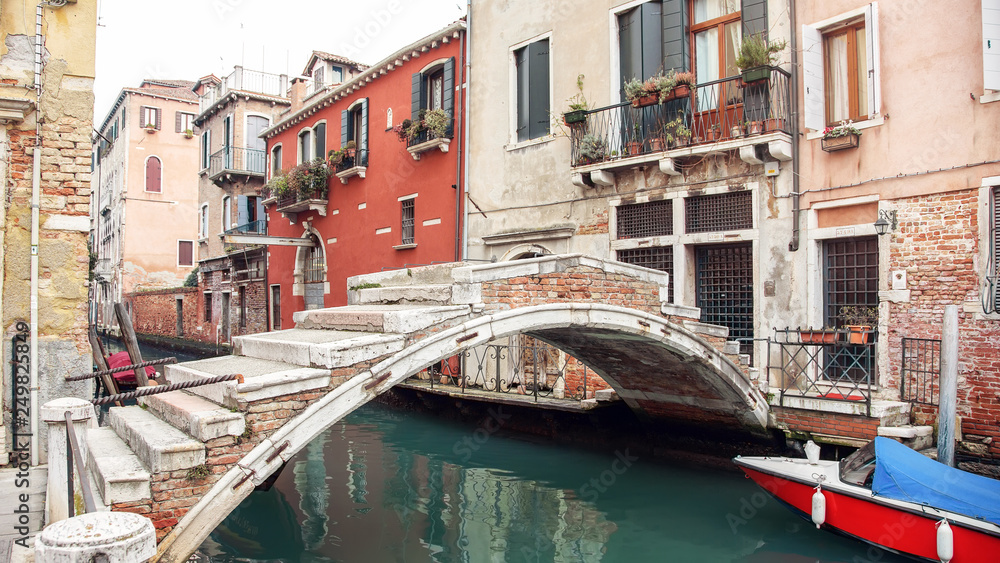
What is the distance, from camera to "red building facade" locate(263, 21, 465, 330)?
11352mm

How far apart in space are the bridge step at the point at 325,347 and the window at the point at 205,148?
17913 mm

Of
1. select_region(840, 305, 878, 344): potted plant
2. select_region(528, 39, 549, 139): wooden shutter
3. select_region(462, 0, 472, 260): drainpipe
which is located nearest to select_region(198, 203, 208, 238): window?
select_region(462, 0, 472, 260): drainpipe

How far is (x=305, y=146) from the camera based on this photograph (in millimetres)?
16250

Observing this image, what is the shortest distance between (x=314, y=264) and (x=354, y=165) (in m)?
3.28

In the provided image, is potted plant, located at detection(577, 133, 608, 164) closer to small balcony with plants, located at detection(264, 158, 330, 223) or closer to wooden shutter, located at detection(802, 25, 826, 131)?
wooden shutter, located at detection(802, 25, 826, 131)

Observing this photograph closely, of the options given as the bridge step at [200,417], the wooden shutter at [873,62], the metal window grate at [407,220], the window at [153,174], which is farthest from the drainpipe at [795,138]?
the window at [153,174]

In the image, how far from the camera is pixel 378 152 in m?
13.0

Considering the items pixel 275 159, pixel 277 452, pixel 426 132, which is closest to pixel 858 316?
pixel 277 452

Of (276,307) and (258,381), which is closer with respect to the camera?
(258,381)

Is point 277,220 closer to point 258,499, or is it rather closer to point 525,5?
point 525,5

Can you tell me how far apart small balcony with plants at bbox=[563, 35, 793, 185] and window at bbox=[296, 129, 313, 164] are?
332 inches

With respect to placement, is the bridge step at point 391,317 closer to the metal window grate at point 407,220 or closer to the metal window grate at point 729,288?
the metal window grate at point 729,288

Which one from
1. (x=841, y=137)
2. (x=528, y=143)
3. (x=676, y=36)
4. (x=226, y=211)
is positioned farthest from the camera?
(x=226, y=211)

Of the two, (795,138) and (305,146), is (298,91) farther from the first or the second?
(795,138)
